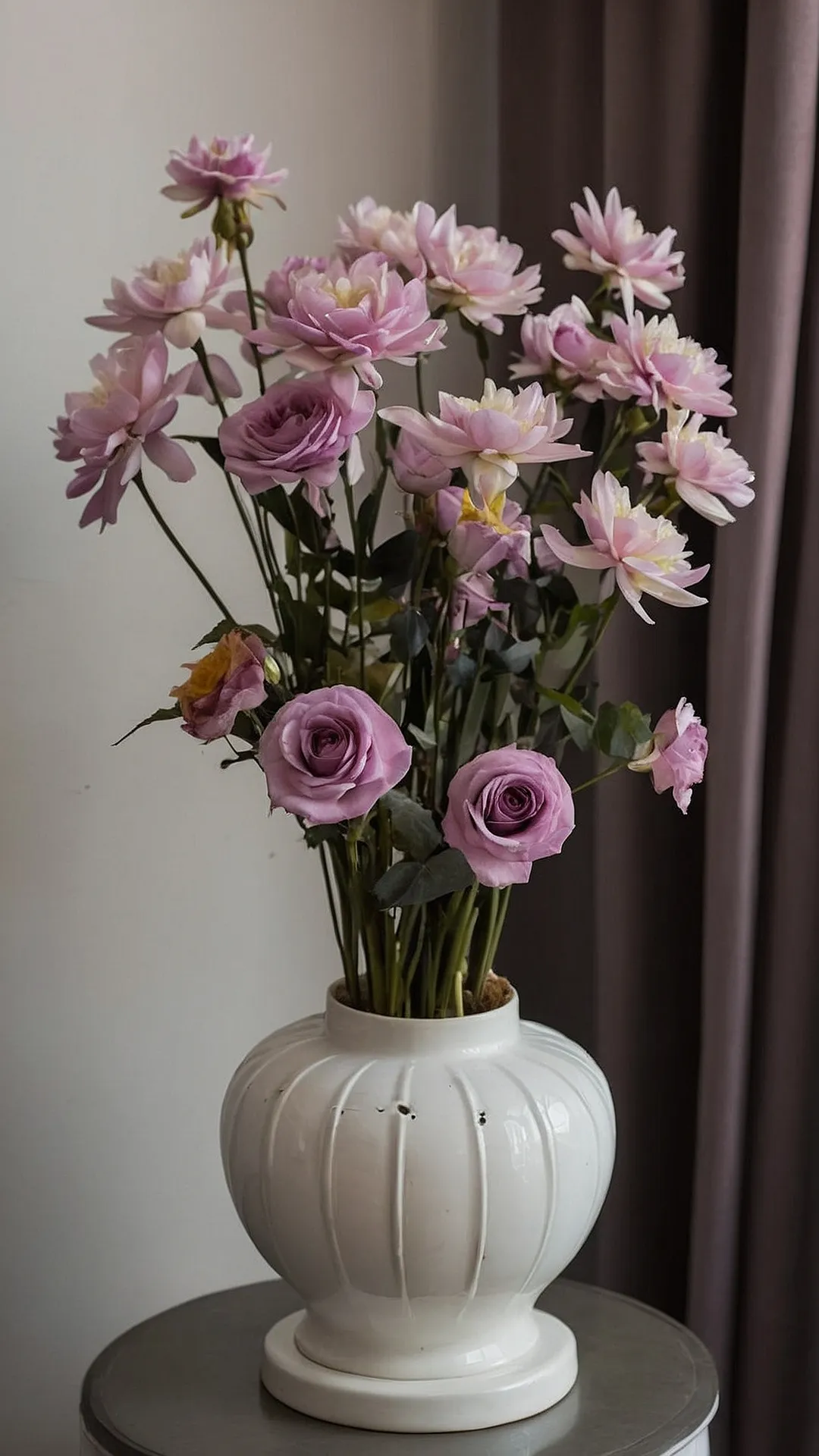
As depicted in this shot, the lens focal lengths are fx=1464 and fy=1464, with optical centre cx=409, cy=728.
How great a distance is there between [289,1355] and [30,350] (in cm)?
80

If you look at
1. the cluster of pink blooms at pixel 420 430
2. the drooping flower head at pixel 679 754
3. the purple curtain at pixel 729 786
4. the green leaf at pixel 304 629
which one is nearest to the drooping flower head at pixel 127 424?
the cluster of pink blooms at pixel 420 430

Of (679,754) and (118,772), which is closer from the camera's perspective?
(679,754)

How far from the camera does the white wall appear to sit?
3.96ft

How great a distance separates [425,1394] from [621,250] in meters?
0.78

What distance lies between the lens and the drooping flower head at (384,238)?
999 mm

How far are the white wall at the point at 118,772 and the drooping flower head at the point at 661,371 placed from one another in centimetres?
50

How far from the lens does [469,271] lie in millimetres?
984

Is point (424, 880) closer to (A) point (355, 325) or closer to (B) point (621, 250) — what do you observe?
(A) point (355, 325)

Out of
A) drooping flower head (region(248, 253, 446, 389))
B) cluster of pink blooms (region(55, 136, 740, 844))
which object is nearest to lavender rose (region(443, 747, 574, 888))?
cluster of pink blooms (region(55, 136, 740, 844))

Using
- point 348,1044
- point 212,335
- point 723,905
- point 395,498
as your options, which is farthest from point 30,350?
point 723,905

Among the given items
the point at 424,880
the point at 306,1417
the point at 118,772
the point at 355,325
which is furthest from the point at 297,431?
the point at 306,1417

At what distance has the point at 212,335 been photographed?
1.33m

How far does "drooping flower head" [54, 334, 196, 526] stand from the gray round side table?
23.4 inches

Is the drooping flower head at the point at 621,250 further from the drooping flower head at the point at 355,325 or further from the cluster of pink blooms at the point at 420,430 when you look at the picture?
the drooping flower head at the point at 355,325
